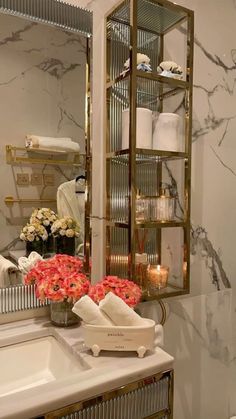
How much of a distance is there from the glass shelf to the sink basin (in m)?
1.19

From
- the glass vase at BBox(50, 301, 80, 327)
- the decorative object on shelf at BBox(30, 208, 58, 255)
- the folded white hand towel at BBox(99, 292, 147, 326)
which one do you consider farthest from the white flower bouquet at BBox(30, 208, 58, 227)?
the folded white hand towel at BBox(99, 292, 147, 326)

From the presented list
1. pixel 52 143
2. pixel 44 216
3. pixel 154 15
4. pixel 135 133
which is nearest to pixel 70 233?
pixel 44 216

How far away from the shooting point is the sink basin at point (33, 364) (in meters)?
1.00

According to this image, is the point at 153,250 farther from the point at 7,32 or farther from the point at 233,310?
the point at 7,32

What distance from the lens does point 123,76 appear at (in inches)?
46.8

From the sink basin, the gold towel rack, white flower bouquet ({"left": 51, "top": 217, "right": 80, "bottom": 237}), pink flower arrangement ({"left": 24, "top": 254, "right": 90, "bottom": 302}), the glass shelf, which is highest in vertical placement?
the glass shelf

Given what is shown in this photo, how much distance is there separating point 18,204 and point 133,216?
0.40 m

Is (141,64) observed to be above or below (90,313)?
above

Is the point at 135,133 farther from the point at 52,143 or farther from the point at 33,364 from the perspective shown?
the point at 33,364

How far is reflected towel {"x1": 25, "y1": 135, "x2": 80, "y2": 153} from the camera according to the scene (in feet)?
3.84

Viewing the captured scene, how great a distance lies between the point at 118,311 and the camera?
0.95 m

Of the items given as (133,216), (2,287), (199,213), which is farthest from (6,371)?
(199,213)

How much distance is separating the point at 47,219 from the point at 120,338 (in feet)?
1.65

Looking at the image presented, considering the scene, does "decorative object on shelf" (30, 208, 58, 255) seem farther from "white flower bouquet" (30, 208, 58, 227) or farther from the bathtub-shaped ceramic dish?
the bathtub-shaped ceramic dish
